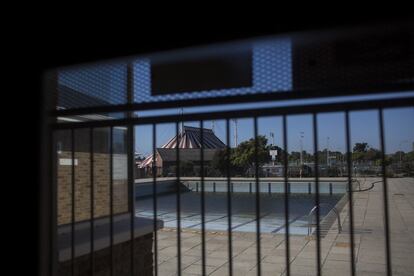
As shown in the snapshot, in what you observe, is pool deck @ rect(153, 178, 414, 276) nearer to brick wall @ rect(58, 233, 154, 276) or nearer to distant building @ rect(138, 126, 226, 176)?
distant building @ rect(138, 126, 226, 176)

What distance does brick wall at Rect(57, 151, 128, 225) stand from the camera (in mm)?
4531

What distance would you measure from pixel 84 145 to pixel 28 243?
1760 mm

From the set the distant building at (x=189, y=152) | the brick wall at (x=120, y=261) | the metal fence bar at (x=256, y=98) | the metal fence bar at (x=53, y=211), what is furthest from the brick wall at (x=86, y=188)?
the metal fence bar at (x=256, y=98)

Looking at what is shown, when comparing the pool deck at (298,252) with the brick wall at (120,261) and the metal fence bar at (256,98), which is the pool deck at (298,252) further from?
the metal fence bar at (256,98)

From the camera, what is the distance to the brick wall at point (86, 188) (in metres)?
4.53

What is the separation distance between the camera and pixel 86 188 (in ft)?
16.2

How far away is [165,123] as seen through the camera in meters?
2.58

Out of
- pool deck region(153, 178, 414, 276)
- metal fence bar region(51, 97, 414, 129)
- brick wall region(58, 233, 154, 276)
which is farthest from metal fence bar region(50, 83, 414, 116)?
pool deck region(153, 178, 414, 276)

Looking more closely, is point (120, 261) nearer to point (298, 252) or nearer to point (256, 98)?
point (256, 98)

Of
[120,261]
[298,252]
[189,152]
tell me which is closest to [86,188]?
[120,261]

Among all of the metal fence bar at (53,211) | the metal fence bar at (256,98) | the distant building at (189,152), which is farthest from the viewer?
the distant building at (189,152)

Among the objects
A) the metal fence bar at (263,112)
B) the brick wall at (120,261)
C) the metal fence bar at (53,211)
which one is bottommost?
the brick wall at (120,261)

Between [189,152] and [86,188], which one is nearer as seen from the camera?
[86,188]

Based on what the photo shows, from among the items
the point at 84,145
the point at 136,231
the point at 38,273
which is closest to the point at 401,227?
the point at 136,231
